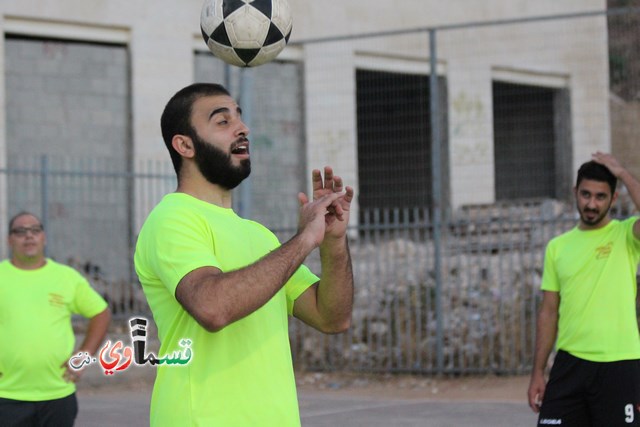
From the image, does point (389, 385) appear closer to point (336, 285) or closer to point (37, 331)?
→ point (37, 331)

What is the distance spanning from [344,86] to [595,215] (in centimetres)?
1159

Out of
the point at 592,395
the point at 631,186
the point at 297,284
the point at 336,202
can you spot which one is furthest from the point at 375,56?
the point at 336,202

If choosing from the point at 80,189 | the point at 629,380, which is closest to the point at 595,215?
the point at 629,380

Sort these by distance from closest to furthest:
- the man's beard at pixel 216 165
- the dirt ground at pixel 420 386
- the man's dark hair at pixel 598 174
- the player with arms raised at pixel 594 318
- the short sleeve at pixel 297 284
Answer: the man's beard at pixel 216 165 → the short sleeve at pixel 297 284 → the player with arms raised at pixel 594 318 → the man's dark hair at pixel 598 174 → the dirt ground at pixel 420 386

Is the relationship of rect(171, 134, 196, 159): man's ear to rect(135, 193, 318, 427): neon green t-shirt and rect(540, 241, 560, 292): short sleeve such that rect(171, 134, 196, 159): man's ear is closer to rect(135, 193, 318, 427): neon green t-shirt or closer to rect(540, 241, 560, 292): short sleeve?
rect(135, 193, 318, 427): neon green t-shirt

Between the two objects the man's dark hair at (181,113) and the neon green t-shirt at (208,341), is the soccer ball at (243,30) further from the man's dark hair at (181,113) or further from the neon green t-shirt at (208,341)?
the neon green t-shirt at (208,341)

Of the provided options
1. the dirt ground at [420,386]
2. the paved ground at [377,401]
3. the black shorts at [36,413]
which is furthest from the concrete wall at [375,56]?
the black shorts at [36,413]

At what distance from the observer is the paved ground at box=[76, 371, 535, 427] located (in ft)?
32.8

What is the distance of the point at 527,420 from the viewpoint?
9852 millimetres

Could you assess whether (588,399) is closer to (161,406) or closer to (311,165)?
(161,406)

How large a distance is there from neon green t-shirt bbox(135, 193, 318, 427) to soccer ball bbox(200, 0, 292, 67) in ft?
7.99

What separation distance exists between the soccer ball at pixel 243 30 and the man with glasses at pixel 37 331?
2.01 m

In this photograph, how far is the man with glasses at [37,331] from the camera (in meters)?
6.58

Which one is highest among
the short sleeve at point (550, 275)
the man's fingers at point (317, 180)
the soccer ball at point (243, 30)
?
the soccer ball at point (243, 30)
